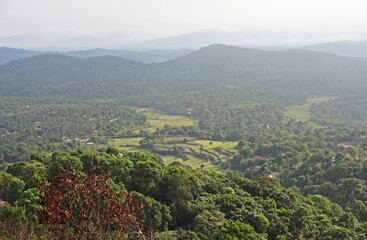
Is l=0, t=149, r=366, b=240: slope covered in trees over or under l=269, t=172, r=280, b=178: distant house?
over

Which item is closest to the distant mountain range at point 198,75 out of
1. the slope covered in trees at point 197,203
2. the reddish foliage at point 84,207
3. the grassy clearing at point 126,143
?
the grassy clearing at point 126,143

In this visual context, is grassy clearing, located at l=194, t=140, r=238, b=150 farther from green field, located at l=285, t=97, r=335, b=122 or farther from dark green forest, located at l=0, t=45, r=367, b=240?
green field, located at l=285, t=97, r=335, b=122

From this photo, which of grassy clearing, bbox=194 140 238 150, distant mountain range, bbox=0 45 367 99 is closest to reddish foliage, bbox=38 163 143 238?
grassy clearing, bbox=194 140 238 150

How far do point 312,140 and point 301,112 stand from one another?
3303cm

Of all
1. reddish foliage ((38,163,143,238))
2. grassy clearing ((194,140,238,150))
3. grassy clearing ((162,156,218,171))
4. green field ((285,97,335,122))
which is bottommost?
green field ((285,97,335,122))

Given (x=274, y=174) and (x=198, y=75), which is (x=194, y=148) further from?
(x=198, y=75)

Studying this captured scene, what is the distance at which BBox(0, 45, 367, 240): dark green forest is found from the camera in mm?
15805

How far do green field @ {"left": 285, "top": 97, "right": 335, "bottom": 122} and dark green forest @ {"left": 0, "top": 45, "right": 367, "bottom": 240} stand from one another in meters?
0.80

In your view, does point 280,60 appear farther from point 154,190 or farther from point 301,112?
point 154,190

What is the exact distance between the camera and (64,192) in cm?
746

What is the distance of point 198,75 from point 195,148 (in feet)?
295

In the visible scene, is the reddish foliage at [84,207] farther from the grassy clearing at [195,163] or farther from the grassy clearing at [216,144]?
the grassy clearing at [216,144]

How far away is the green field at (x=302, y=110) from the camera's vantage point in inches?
3118

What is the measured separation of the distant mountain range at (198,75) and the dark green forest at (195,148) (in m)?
0.62
